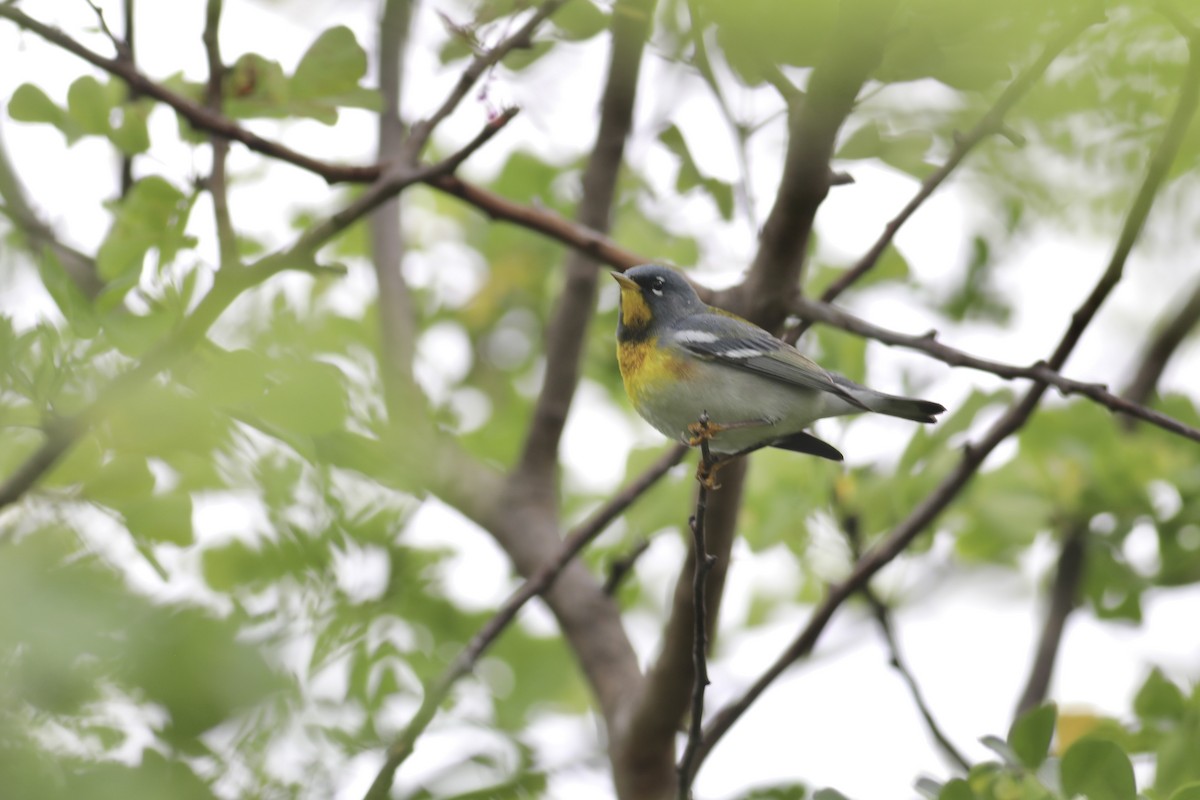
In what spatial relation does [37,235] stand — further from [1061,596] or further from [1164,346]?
[1164,346]

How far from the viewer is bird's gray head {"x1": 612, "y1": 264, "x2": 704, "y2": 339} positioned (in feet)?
11.6

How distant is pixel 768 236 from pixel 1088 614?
2484 millimetres

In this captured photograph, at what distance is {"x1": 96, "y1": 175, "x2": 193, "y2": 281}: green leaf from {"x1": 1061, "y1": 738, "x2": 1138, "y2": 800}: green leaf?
2.12m

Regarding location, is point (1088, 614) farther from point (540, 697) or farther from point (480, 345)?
point (480, 345)

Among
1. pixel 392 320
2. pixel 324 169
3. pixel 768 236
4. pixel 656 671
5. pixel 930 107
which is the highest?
pixel 392 320

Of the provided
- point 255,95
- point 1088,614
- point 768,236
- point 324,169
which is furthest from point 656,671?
point 1088,614

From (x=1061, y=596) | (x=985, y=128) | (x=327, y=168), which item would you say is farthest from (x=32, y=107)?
(x=1061, y=596)

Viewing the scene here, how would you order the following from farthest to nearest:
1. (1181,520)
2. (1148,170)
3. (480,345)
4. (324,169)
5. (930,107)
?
1. (480,345)
2. (1181,520)
3. (324,169)
4. (1148,170)
5. (930,107)

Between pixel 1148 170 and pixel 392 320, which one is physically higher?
pixel 392 320

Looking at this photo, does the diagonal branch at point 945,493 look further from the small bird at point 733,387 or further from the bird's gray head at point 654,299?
the bird's gray head at point 654,299

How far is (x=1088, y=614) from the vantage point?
4270mm

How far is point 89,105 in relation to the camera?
2756 millimetres

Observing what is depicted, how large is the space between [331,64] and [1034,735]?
207 cm

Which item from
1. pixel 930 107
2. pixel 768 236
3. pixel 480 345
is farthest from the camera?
pixel 480 345
